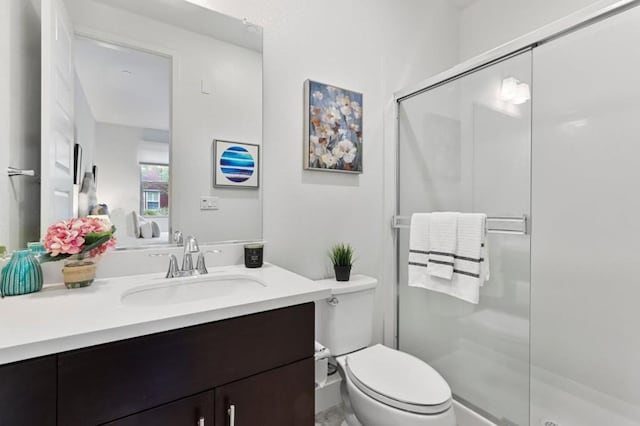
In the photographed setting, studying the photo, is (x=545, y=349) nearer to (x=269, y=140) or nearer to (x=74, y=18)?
(x=269, y=140)

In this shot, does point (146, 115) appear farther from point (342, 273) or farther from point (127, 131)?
point (342, 273)

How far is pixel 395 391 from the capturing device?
119 cm

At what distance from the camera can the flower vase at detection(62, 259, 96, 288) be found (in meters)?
0.99

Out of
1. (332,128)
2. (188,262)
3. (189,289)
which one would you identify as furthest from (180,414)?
(332,128)

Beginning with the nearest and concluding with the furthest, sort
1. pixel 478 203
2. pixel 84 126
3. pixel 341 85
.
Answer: pixel 84 126 < pixel 478 203 < pixel 341 85

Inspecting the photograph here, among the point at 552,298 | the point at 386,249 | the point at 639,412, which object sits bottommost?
the point at 639,412

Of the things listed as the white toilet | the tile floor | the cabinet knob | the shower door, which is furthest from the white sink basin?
the shower door

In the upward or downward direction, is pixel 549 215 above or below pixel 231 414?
above

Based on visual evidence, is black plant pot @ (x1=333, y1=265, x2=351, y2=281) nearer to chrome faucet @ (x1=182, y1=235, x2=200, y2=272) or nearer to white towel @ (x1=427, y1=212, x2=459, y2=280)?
white towel @ (x1=427, y1=212, x2=459, y2=280)

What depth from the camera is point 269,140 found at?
1.53 metres

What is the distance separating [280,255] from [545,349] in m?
1.28

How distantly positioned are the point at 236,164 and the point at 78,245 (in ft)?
A: 2.24

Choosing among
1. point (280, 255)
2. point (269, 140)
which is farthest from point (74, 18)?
point (280, 255)

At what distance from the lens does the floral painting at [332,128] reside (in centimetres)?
162
